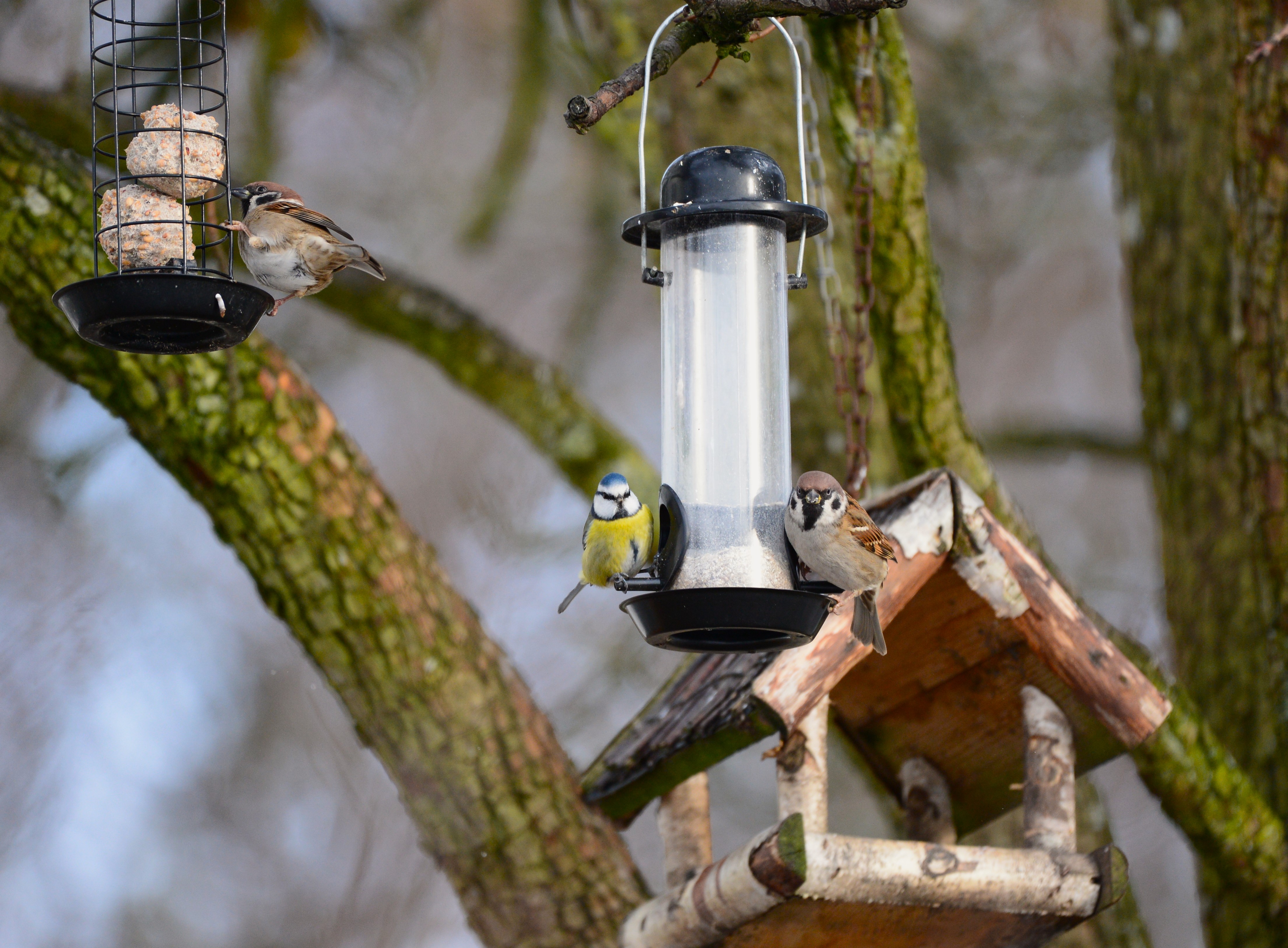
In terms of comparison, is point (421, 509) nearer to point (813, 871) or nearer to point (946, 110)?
point (946, 110)

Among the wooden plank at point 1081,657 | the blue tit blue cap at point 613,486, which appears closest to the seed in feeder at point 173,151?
the blue tit blue cap at point 613,486

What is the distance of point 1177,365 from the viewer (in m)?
5.00

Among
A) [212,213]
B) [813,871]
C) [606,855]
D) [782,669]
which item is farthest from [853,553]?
[212,213]

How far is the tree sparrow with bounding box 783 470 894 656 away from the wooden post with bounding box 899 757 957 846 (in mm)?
1172

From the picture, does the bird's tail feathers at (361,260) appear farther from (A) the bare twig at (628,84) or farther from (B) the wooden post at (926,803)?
(B) the wooden post at (926,803)

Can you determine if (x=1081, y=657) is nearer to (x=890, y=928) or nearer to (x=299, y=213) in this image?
(x=890, y=928)

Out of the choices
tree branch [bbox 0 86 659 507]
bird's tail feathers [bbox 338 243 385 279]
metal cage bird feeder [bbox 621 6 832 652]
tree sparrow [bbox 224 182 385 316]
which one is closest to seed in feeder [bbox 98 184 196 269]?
tree sparrow [bbox 224 182 385 316]

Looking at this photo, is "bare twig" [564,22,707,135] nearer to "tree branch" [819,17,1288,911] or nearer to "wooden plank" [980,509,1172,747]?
"wooden plank" [980,509,1172,747]

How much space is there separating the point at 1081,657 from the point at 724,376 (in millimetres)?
1026

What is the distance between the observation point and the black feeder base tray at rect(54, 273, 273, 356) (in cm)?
264

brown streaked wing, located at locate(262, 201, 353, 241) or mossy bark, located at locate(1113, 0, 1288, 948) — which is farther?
mossy bark, located at locate(1113, 0, 1288, 948)

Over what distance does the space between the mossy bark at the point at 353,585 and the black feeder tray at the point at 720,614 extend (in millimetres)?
1474

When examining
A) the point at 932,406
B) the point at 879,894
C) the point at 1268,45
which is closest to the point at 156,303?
the point at 879,894

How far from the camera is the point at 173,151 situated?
3164mm
